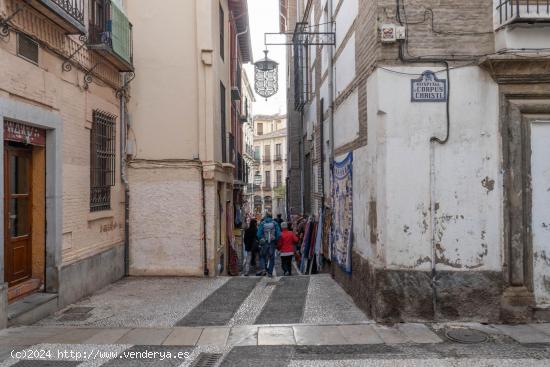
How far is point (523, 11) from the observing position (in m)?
6.75

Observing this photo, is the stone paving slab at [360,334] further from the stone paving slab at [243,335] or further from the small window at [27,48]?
the small window at [27,48]

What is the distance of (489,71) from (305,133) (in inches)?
450

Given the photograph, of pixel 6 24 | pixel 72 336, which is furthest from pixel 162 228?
pixel 6 24

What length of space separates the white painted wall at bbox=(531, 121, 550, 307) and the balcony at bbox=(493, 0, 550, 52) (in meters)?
1.07

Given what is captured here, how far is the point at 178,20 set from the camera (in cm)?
1133

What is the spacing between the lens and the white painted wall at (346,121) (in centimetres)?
866

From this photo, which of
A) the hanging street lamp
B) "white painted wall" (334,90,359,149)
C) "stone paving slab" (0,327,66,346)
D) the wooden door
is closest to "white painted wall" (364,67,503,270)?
"white painted wall" (334,90,359,149)

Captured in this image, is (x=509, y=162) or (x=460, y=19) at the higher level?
(x=460, y=19)

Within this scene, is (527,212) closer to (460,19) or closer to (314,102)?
(460,19)

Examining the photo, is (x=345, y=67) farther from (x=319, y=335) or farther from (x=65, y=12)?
(x=319, y=335)

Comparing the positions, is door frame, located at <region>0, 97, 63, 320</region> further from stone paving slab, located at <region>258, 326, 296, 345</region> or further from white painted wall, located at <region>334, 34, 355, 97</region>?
white painted wall, located at <region>334, 34, 355, 97</region>

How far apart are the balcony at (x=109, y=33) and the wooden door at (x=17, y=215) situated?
253cm

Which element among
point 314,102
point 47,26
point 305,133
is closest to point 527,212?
point 47,26

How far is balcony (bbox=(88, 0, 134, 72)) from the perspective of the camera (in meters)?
8.98
